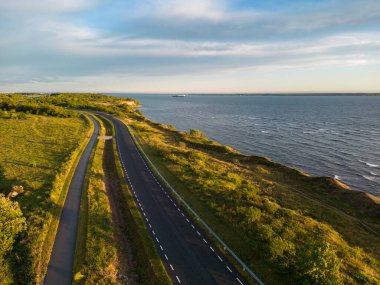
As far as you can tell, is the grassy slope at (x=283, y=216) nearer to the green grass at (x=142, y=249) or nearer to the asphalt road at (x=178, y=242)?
the asphalt road at (x=178, y=242)

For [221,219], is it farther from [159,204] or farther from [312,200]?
[312,200]

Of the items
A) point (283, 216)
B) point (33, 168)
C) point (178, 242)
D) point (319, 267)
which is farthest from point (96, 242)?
point (33, 168)

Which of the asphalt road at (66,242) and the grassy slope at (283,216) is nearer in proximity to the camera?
the asphalt road at (66,242)

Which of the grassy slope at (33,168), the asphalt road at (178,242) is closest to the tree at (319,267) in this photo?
the asphalt road at (178,242)

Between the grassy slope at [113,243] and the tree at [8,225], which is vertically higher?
the tree at [8,225]

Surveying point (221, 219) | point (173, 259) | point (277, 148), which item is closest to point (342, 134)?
point (277, 148)

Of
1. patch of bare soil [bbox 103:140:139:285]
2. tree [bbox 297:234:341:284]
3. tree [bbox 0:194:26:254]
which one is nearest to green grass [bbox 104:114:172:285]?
patch of bare soil [bbox 103:140:139:285]

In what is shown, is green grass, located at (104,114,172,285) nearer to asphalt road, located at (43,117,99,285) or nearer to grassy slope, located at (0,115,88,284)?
asphalt road, located at (43,117,99,285)
